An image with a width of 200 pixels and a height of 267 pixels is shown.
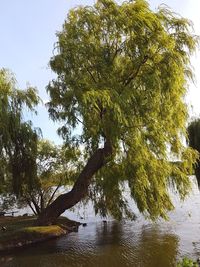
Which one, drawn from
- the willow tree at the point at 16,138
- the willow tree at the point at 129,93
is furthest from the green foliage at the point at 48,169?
the willow tree at the point at 129,93

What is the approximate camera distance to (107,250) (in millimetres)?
16781

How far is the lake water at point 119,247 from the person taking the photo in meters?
15.0

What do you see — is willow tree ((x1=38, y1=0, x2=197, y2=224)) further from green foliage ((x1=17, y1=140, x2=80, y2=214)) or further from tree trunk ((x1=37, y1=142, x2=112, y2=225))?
green foliage ((x1=17, y1=140, x2=80, y2=214))

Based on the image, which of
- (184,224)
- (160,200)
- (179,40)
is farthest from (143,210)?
A: (179,40)

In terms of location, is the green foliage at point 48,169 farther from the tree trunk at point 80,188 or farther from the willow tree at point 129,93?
the willow tree at point 129,93

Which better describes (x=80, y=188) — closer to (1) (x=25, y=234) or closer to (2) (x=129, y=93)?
(1) (x=25, y=234)

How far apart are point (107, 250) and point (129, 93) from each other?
24.4ft

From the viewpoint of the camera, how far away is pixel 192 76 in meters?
18.8

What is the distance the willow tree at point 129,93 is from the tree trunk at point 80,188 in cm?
8

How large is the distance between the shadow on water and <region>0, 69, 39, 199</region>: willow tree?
15.2 feet

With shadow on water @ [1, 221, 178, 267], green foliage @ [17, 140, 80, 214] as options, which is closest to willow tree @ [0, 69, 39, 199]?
green foliage @ [17, 140, 80, 214]

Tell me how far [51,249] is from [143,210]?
494cm

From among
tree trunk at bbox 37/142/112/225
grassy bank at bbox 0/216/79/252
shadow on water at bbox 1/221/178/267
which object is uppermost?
tree trunk at bbox 37/142/112/225

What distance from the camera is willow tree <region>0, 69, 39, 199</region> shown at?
2067cm
